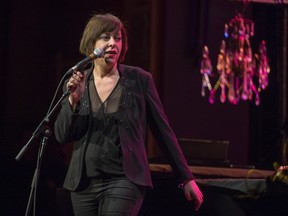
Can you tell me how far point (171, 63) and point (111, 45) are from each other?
4.74 meters

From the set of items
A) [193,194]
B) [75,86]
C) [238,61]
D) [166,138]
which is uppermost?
[75,86]

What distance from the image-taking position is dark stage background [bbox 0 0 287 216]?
821 centimetres

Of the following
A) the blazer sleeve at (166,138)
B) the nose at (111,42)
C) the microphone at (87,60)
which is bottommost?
the blazer sleeve at (166,138)

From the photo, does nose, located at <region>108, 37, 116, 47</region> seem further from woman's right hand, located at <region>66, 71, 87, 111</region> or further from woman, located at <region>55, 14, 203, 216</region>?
woman's right hand, located at <region>66, 71, 87, 111</region>

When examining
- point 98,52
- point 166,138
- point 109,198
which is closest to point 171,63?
point 166,138

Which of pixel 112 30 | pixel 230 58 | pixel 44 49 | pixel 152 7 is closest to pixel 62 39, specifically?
pixel 44 49

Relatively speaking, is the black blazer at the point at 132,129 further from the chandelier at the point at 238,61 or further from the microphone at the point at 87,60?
the chandelier at the point at 238,61

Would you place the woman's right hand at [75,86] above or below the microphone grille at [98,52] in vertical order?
below

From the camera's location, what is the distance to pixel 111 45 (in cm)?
356

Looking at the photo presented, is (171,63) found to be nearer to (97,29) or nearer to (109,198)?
(97,29)

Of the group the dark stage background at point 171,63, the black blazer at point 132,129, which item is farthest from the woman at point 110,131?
the dark stage background at point 171,63

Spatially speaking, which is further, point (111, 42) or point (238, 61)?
point (238, 61)

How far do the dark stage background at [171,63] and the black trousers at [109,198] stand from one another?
4648mm

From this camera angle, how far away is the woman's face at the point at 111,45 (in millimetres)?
3562
